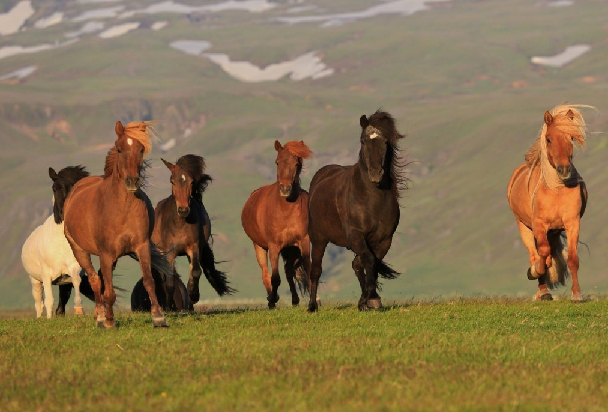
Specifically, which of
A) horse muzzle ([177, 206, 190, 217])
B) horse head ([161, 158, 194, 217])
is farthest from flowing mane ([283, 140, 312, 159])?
horse muzzle ([177, 206, 190, 217])

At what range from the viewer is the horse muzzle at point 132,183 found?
1497 cm

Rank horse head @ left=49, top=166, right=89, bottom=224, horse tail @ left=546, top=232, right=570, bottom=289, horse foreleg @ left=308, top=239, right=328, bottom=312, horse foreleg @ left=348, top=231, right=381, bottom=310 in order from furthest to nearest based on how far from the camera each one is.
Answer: horse head @ left=49, top=166, right=89, bottom=224
horse tail @ left=546, top=232, right=570, bottom=289
horse foreleg @ left=308, top=239, right=328, bottom=312
horse foreleg @ left=348, top=231, right=381, bottom=310

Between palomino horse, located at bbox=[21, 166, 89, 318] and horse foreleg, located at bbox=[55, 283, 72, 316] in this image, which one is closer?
palomino horse, located at bbox=[21, 166, 89, 318]

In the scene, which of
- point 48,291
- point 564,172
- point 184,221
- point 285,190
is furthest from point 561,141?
point 48,291

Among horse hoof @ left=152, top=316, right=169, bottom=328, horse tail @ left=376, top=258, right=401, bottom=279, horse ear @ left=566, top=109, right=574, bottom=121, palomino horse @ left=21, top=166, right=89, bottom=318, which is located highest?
horse ear @ left=566, top=109, right=574, bottom=121

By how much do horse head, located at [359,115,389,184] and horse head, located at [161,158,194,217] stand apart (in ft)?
17.3

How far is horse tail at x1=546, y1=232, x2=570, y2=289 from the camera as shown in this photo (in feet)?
66.0

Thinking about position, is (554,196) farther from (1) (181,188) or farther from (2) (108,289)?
(2) (108,289)

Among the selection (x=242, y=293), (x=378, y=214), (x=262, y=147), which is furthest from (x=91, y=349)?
(x=262, y=147)

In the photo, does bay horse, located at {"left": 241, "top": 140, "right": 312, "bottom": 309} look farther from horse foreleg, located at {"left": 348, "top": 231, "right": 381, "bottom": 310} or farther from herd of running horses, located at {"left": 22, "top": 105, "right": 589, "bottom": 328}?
horse foreleg, located at {"left": 348, "top": 231, "right": 381, "bottom": 310}

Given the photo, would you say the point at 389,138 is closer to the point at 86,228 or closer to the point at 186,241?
the point at 86,228

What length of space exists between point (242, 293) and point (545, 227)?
106 m

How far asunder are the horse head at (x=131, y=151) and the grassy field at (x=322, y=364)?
81.8 inches

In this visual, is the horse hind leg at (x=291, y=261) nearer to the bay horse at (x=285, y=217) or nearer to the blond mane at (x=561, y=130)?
the bay horse at (x=285, y=217)
